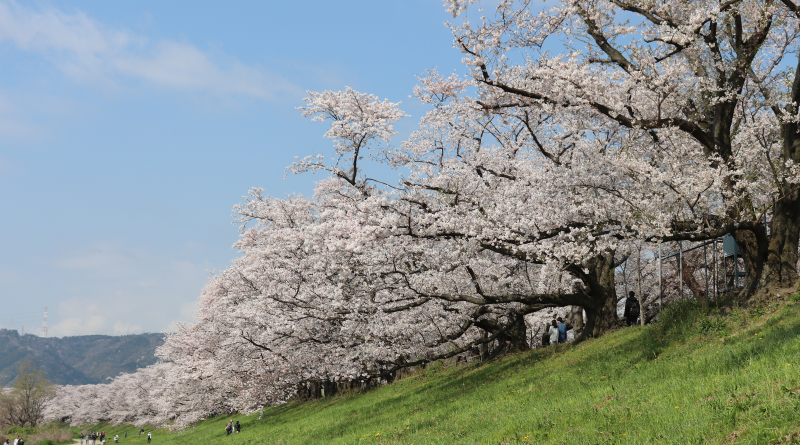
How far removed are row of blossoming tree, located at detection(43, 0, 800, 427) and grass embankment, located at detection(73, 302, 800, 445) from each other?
6.86 feet

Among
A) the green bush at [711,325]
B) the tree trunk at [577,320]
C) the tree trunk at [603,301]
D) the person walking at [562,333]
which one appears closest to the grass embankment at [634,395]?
the green bush at [711,325]

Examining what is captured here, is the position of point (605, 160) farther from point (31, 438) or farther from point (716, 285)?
point (31, 438)

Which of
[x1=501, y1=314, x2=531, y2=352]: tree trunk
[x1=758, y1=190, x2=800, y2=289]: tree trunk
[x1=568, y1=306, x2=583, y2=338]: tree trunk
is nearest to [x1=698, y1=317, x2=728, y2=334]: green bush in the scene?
[x1=758, y1=190, x2=800, y2=289]: tree trunk

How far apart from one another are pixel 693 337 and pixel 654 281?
61.2ft

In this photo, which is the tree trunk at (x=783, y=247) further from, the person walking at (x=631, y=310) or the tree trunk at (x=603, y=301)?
the person walking at (x=631, y=310)

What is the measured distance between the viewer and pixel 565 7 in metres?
14.3

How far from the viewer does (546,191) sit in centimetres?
1521

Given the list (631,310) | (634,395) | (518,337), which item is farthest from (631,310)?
(634,395)

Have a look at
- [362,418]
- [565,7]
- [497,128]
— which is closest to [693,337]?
[565,7]

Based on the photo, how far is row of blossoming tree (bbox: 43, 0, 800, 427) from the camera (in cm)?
1339

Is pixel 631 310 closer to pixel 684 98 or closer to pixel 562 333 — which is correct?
pixel 562 333

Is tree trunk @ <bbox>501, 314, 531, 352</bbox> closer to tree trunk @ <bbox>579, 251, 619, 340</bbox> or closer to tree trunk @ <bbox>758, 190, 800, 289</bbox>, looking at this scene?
tree trunk @ <bbox>579, 251, 619, 340</bbox>

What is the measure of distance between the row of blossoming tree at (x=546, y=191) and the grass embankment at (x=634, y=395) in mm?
2090

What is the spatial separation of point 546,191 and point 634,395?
6.87 meters
